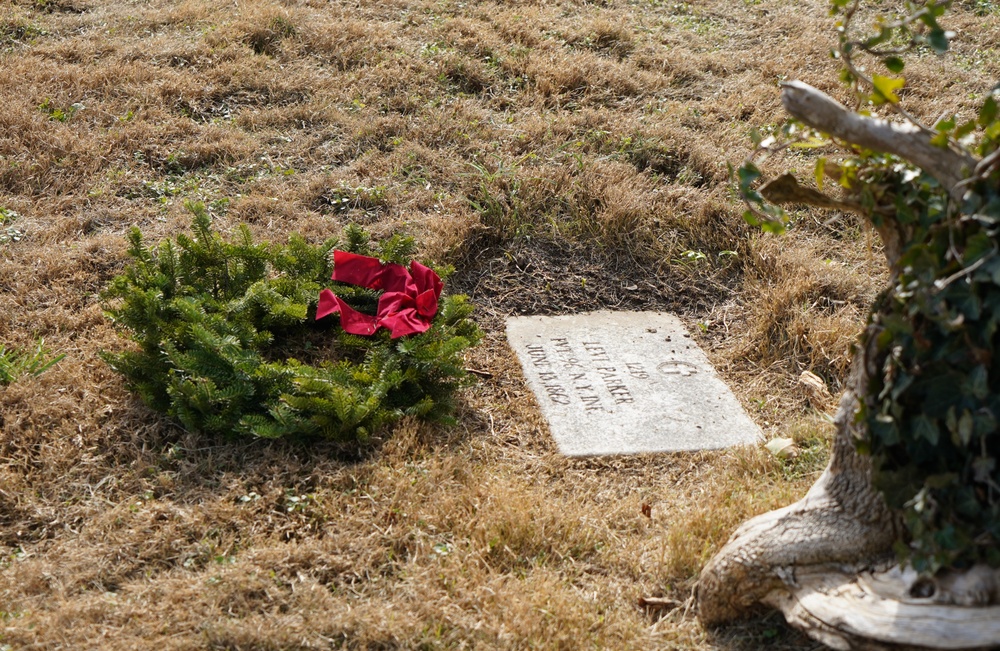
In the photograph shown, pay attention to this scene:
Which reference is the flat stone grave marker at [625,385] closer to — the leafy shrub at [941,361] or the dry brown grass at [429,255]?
the dry brown grass at [429,255]

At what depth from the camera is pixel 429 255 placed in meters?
4.64

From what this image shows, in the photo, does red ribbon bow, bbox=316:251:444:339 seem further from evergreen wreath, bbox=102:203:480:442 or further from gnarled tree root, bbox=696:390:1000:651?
gnarled tree root, bbox=696:390:1000:651

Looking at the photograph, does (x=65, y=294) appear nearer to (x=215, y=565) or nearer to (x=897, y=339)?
(x=215, y=565)

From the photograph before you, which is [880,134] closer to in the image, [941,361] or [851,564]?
[941,361]

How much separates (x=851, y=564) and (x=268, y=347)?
2.42m

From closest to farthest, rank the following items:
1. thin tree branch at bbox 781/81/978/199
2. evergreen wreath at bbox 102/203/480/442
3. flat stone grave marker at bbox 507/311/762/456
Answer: thin tree branch at bbox 781/81/978/199, evergreen wreath at bbox 102/203/480/442, flat stone grave marker at bbox 507/311/762/456

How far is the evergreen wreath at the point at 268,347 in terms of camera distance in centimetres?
345

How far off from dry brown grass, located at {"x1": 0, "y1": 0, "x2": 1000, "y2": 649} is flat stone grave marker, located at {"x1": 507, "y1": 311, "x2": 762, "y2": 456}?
0.32 feet

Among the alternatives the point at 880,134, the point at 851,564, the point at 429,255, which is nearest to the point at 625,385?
the point at 429,255

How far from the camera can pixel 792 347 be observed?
14.0 ft

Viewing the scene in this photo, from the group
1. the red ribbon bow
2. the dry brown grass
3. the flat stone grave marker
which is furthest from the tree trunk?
the red ribbon bow

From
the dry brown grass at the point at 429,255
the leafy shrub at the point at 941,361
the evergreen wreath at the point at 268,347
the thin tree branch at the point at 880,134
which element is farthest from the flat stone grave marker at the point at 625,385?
→ the thin tree branch at the point at 880,134

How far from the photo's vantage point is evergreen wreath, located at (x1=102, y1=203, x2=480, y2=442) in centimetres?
345

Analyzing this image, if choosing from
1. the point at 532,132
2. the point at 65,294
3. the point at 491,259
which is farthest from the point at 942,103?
the point at 65,294
